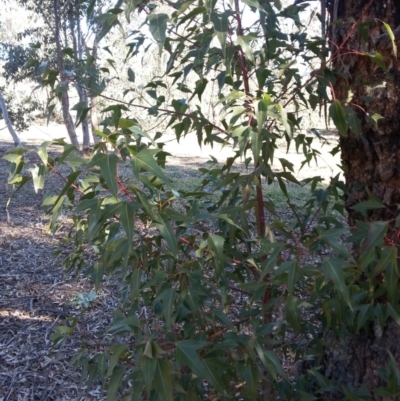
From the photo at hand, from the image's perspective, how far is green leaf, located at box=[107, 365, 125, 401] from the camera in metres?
1.02

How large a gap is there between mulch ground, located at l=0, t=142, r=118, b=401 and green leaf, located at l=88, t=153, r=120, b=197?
82cm

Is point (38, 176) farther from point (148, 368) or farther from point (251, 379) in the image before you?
point (251, 379)

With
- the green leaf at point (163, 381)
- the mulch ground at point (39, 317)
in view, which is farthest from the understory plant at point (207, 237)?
the mulch ground at point (39, 317)

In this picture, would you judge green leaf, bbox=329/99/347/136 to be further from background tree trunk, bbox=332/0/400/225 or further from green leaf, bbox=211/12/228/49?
green leaf, bbox=211/12/228/49

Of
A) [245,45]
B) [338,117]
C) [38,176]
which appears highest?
[245,45]

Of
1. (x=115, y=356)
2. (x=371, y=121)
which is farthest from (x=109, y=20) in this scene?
(x=371, y=121)

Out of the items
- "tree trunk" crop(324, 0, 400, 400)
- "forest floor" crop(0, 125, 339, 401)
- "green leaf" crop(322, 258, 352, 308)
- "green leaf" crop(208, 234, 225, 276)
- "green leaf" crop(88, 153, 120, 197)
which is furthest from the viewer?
"forest floor" crop(0, 125, 339, 401)

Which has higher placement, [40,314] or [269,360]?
[269,360]

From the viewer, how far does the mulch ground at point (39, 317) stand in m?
2.48

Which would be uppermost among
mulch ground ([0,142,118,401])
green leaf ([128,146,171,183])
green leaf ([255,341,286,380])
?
green leaf ([128,146,171,183])

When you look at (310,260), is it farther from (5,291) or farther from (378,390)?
(378,390)

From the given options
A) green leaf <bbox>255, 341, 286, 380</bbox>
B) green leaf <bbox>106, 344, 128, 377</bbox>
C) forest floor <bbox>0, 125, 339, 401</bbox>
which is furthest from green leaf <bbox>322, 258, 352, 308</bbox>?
forest floor <bbox>0, 125, 339, 401</bbox>

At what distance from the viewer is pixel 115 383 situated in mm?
1053

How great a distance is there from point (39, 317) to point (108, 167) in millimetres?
2544
